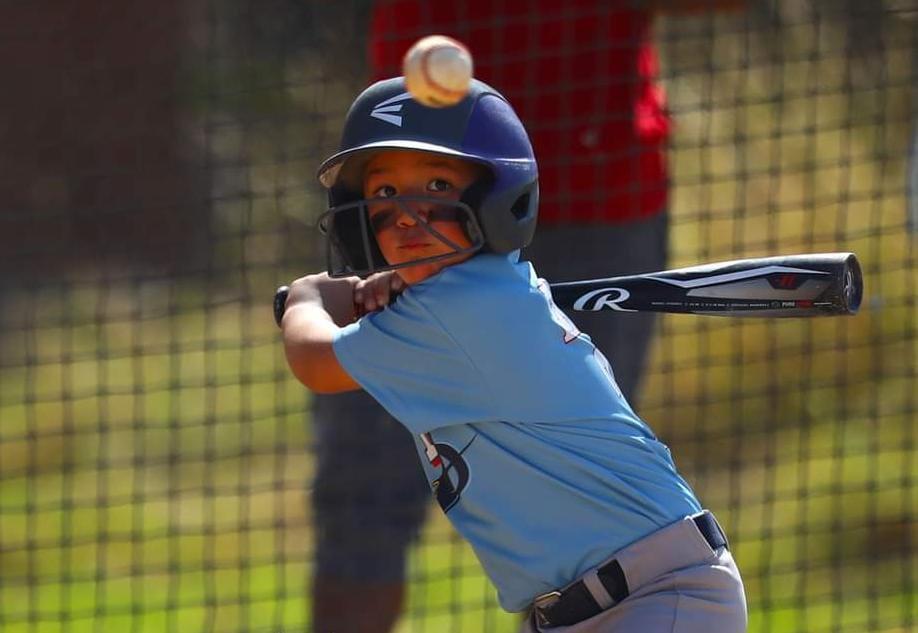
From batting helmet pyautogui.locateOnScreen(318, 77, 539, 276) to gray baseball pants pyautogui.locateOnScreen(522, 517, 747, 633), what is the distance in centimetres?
44

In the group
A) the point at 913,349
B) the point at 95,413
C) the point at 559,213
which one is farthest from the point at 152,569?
the point at 913,349

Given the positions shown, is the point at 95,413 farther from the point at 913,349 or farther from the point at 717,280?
the point at 717,280

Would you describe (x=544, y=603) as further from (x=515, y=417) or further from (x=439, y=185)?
(x=439, y=185)

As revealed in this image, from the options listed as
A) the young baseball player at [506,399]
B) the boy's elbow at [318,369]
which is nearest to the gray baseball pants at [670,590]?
the young baseball player at [506,399]

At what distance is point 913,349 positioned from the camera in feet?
18.9

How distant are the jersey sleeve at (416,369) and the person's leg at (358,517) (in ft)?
4.19

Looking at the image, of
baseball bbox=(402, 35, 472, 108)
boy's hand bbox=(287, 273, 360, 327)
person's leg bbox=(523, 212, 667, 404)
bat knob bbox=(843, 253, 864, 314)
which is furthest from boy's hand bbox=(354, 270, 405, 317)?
person's leg bbox=(523, 212, 667, 404)

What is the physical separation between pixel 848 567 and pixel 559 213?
1632 millimetres

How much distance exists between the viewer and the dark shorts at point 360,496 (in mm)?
3572

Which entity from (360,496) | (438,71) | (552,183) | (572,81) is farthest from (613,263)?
(438,71)

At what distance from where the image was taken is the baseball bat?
8.28ft

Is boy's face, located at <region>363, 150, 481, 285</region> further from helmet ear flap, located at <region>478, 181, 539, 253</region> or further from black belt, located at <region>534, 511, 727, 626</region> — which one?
black belt, located at <region>534, 511, 727, 626</region>

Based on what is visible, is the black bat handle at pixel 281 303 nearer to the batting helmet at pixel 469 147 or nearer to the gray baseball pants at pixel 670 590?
the batting helmet at pixel 469 147

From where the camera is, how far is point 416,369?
229 centimetres
